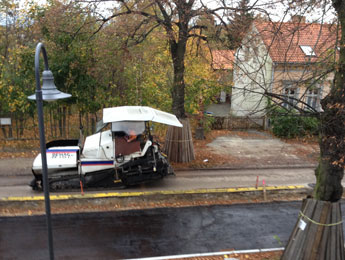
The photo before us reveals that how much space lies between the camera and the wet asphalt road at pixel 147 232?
665 centimetres

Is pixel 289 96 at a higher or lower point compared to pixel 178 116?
higher

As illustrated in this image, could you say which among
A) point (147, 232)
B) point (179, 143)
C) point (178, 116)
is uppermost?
point (178, 116)

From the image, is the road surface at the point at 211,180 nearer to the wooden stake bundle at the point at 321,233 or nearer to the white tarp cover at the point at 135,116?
the white tarp cover at the point at 135,116

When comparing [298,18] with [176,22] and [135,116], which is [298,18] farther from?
[176,22]

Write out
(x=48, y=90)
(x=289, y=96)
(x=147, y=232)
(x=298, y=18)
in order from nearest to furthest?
(x=48, y=90) → (x=289, y=96) → (x=298, y=18) → (x=147, y=232)

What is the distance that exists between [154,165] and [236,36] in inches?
203

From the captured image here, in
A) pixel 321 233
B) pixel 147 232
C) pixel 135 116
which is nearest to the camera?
pixel 321 233

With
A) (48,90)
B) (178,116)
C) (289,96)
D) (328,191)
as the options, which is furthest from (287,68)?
(178,116)

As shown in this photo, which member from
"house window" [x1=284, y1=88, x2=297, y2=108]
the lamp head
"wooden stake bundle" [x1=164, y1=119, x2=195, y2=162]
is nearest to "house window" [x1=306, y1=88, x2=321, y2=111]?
"house window" [x1=284, y1=88, x2=297, y2=108]

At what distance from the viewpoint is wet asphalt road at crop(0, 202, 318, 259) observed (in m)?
6.65

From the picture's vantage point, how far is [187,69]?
1666 cm

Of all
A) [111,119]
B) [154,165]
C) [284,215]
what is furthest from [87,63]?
[284,215]

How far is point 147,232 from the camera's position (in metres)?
7.45

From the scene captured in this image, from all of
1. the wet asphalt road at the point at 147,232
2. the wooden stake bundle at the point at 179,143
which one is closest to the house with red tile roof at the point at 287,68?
the wet asphalt road at the point at 147,232
